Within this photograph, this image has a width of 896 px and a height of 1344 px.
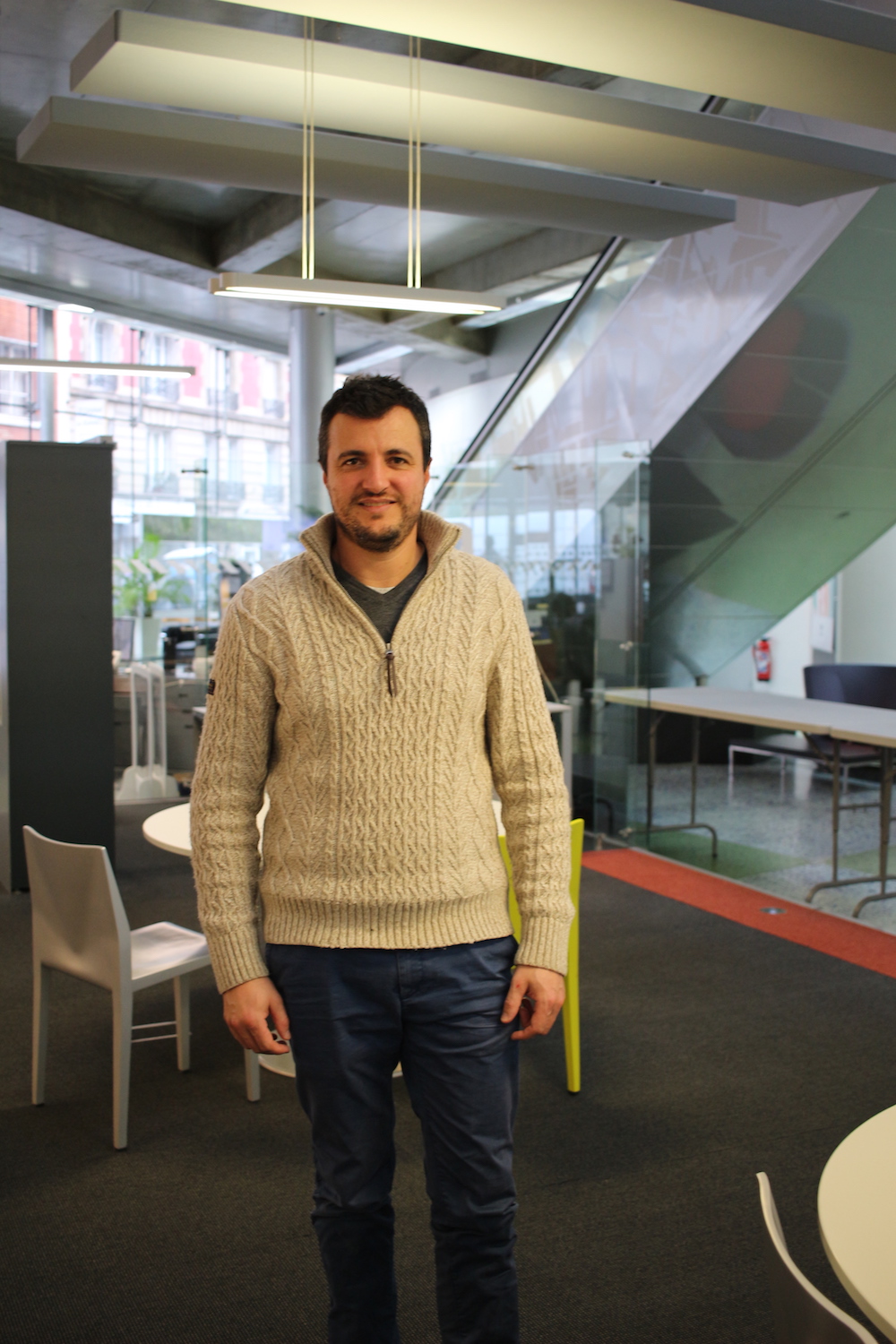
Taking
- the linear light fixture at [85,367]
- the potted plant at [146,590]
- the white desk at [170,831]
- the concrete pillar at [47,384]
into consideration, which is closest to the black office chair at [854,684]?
the potted plant at [146,590]

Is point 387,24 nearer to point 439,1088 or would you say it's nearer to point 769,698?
point 439,1088

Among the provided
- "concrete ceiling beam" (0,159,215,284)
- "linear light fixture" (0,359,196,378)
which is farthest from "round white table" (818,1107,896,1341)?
"concrete ceiling beam" (0,159,215,284)

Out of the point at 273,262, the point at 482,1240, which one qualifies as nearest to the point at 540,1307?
the point at 482,1240

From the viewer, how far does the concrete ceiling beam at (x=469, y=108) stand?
4.73m

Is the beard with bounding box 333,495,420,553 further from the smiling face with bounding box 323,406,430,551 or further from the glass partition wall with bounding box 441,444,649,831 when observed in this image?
the glass partition wall with bounding box 441,444,649,831

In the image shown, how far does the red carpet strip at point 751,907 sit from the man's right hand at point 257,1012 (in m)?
3.43

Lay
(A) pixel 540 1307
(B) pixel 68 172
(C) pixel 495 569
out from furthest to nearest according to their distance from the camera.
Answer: (B) pixel 68 172 → (A) pixel 540 1307 → (C) pixel 495 569

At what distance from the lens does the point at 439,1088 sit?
67.7 inches

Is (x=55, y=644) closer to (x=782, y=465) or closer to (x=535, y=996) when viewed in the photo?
(x=535, y=996)

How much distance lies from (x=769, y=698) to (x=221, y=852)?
5.47 meters

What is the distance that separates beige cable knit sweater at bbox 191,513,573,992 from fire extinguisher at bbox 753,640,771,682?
9784mm

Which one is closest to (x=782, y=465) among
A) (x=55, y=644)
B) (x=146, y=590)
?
(x=146, y=590)

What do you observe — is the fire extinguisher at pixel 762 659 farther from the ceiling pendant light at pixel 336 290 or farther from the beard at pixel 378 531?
the beard at pixel 378 531

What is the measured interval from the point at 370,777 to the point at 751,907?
4150 mm
